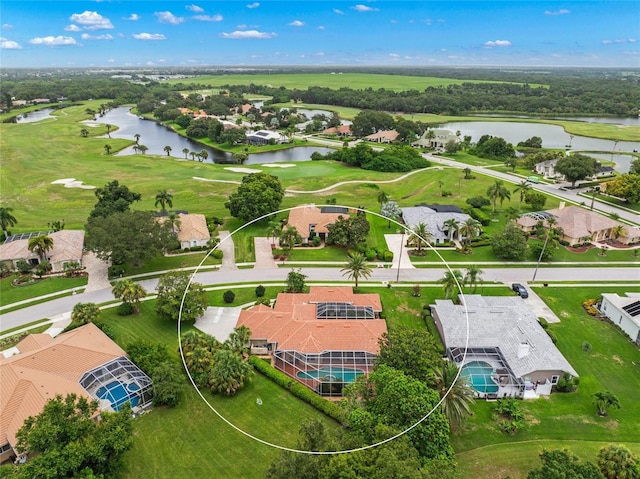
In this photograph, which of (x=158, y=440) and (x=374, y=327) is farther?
(x=374, y=327)

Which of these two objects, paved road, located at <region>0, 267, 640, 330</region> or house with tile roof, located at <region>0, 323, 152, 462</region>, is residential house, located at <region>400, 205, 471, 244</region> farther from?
house with tile roof, located at <region>0, 323, 152, 462</region>

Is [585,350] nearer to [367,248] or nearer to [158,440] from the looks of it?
[367,248]

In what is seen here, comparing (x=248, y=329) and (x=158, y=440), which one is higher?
(x=248, y=329)

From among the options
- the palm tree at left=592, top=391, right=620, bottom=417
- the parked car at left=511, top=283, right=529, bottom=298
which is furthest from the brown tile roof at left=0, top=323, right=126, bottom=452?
the parked car at left=511, top=283, right=529, bottom=298

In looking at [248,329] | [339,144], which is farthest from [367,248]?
[339,144]

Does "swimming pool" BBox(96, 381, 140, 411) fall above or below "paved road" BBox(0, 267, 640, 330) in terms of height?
above

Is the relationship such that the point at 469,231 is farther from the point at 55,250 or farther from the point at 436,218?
the point at 55,250

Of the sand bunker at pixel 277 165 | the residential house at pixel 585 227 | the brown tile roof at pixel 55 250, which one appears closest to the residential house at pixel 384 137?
the sand bunker at pixel 277 165
